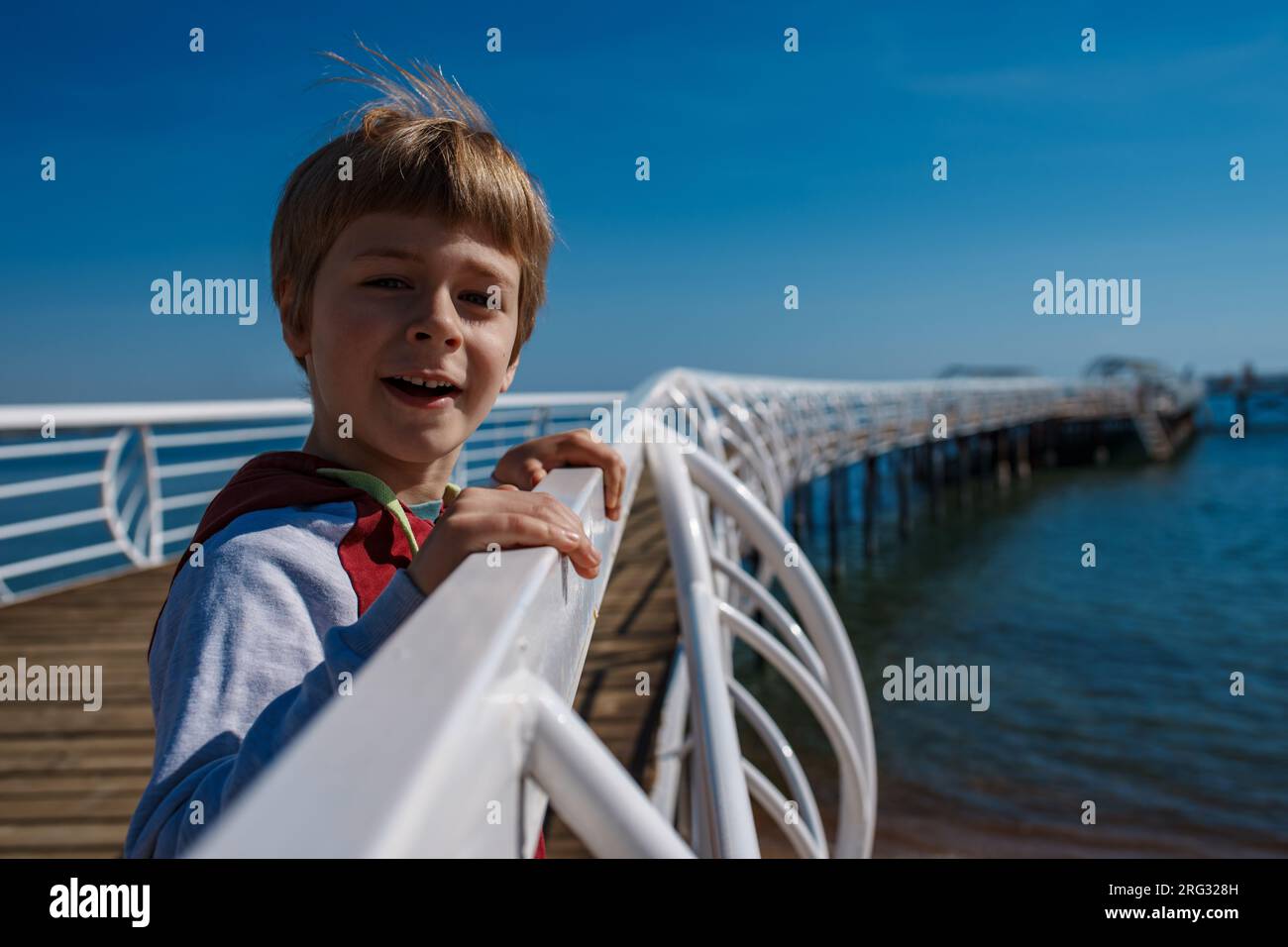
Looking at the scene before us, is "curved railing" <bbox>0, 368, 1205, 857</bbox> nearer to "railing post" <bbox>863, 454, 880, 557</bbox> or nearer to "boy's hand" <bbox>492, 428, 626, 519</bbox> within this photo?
"boy's hand" <bbox>492, 428, 626, 519</bbox>

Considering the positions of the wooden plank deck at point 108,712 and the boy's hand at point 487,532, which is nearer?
the boy's hand at point 487,532

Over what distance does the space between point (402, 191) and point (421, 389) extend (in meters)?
0.28

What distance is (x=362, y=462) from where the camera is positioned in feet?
4.67

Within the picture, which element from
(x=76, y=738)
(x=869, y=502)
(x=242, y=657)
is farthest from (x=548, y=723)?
(x=869, y=502)

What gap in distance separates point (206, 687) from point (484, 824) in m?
0.53

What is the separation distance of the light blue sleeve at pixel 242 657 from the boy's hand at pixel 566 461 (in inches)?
15.7

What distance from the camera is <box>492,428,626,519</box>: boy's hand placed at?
1.42m

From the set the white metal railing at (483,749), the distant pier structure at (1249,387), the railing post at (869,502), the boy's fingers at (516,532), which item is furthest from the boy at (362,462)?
the distant pier structure at (1249,387)

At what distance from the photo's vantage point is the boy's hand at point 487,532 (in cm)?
79

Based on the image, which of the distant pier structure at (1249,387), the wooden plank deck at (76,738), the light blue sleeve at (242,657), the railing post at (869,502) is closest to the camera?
the light blue sleeve at (242,657)

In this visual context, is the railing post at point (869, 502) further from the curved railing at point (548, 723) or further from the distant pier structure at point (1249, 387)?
the distant pier structure at point (1249, 387)

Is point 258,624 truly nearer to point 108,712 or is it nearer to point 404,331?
point 404,331

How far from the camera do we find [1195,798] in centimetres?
840

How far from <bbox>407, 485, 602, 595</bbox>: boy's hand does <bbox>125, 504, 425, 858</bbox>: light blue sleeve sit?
0.08ft
